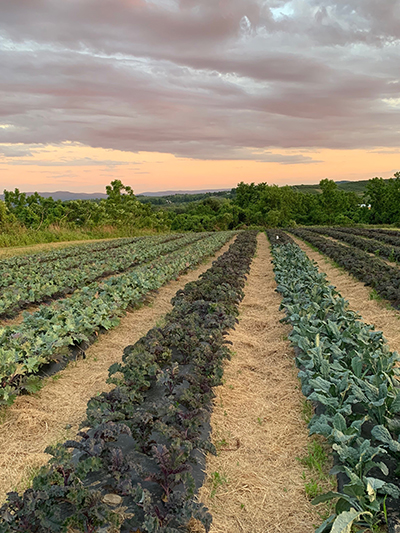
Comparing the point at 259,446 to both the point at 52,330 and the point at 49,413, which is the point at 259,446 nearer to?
the point at 49,413

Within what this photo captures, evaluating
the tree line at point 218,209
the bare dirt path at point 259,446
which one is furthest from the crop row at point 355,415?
the tree line at point 218,209

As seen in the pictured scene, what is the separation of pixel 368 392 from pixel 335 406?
0.33 metres

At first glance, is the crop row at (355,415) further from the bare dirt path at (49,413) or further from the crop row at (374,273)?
the crop row at (374,273)

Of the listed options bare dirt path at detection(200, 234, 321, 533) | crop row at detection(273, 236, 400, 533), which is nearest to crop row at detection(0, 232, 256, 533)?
bare dirt path at detection(200, 234, 321, 533)

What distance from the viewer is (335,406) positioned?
351 cm

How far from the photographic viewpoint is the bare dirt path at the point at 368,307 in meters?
6.84

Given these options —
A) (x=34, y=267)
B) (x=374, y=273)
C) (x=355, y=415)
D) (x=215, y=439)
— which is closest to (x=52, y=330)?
(x=215, y=439)

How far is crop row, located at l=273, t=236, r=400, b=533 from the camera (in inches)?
100

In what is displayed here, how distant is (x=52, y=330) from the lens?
565 centimetres

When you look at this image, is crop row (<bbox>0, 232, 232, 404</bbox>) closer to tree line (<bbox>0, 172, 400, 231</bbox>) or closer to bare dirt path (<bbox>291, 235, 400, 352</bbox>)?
bare dirt path (<bbox>291, 235, 400, 352</bbox>)

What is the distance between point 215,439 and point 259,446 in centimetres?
42

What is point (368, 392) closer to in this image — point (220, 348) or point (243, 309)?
point (220, 348)

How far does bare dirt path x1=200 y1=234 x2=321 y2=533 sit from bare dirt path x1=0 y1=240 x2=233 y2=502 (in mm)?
1528

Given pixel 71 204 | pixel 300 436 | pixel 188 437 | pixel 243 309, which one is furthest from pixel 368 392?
pixel 71 204
